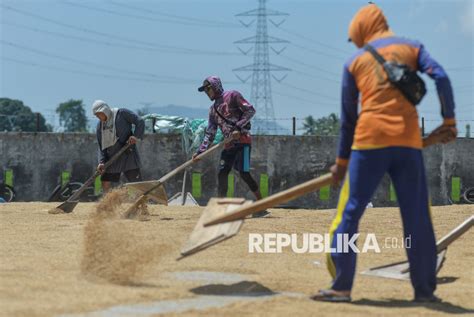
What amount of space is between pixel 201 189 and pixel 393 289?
47.7ft

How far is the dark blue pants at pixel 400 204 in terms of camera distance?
5.94 m

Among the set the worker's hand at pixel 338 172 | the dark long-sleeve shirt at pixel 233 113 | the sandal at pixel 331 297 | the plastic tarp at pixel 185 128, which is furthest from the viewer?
the plastic tarp at pixel 185 128

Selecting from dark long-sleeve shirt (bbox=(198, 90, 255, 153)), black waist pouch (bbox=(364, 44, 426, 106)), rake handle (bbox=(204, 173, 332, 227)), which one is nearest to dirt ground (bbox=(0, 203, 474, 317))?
rake handle (bbox=(204, 173, 332, 227))

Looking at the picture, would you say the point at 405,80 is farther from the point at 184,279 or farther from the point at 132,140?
the point at 132,140

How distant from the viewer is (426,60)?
5977 millimetres

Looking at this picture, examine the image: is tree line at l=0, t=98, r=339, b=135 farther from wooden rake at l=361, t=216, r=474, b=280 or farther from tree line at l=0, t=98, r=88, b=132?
wooden rake at l=361, t=216, r=474, b=280

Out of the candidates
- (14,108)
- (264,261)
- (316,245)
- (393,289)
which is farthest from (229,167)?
(14,108)

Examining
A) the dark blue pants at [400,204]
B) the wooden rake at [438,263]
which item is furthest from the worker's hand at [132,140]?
the dark blue pants at [400,204]

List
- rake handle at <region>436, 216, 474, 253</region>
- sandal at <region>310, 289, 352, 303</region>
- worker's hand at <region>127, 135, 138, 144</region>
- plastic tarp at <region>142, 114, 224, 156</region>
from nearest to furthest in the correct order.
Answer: sandal at <region>310, 289, 352, 303</region> → rake handle at <region>436, 216, 474, 253</region> → worker's hand at <region>127, 135, 138, 144</region> → plastic tarp at <region>142, 114, 224, 156</region>

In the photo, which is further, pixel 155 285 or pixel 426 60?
pixel 155 285

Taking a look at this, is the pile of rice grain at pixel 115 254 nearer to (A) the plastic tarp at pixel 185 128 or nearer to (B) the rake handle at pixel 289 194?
(B) the rake handle at pixel 289 194

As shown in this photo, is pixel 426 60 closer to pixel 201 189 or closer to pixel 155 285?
pixel 155 285

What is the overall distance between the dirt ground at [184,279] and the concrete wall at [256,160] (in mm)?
10855

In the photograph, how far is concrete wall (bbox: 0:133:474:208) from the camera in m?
21.7
